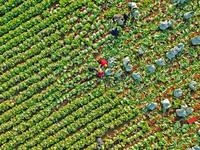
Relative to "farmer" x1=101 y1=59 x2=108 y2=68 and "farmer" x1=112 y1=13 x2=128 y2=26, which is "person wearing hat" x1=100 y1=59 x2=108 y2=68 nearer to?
"farmer" x1=101 y1=59 x2=108 y2=68

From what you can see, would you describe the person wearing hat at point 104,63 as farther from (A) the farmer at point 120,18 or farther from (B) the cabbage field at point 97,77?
(A) the farmer at point 120,18

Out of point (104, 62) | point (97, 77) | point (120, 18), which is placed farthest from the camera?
point (120, 18)

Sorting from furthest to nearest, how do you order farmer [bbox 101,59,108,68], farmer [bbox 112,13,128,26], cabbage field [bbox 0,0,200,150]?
farmer [bbox 112,13,128,26]
farmer [bbox 101,59,108,68]
cabbage field [bbox 0,0,200,150]

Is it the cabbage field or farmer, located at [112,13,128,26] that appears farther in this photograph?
farmer, located at [112,13,128,26]

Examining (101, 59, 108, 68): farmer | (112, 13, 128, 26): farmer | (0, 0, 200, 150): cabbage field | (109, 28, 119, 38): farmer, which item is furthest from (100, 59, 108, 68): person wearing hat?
(112, 13, 128, 26): farmer

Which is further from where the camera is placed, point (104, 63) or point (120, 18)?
point (120, 18)

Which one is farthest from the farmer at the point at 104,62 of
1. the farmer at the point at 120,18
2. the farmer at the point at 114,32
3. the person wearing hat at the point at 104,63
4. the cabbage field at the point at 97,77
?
the farmer at the point at 120,18

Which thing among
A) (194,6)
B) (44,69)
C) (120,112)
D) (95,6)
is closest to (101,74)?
(120,112)

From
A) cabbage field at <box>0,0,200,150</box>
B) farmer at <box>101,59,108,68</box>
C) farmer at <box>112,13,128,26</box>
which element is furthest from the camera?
farmer at <box>112,13,128,26</box>

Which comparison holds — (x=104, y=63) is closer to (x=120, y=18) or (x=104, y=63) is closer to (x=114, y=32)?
(x=114, y=32)

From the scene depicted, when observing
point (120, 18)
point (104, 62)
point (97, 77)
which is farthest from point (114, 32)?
point (97, 77)
